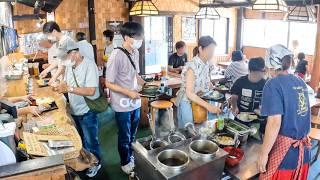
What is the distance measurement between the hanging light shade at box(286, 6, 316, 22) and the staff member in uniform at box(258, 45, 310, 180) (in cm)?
289

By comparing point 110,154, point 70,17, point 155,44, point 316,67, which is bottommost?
point 110,154

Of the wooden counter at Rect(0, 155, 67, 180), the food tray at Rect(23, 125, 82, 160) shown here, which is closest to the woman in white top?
the food tray at Rect(23, 125, 82, 160)

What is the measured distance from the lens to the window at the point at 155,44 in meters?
6.94

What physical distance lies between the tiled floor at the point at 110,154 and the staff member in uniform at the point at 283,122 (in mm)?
1755

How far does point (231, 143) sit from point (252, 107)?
1.13m

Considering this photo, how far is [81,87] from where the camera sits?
291cm

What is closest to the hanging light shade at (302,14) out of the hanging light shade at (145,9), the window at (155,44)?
the hanging light shade at (145,9)

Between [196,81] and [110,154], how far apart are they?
6.78 ft

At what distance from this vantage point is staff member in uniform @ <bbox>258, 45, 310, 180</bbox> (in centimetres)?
205

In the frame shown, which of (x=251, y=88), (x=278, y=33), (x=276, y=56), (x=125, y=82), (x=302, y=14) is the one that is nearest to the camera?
(x=276, y=56)

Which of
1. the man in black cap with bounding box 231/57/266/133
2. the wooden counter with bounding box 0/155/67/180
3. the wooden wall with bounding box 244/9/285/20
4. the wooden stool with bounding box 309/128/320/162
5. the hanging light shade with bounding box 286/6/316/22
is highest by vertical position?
the wooden wall with bounding box 244/9/285/20

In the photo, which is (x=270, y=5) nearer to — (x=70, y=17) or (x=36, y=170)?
(x=36, y=170)

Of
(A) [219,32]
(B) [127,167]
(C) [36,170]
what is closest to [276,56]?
(C) [36,170]

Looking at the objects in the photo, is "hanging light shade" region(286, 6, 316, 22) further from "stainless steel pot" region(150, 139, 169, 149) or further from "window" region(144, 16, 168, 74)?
"stainless steel pot" region(150, 139, 169, 149)
